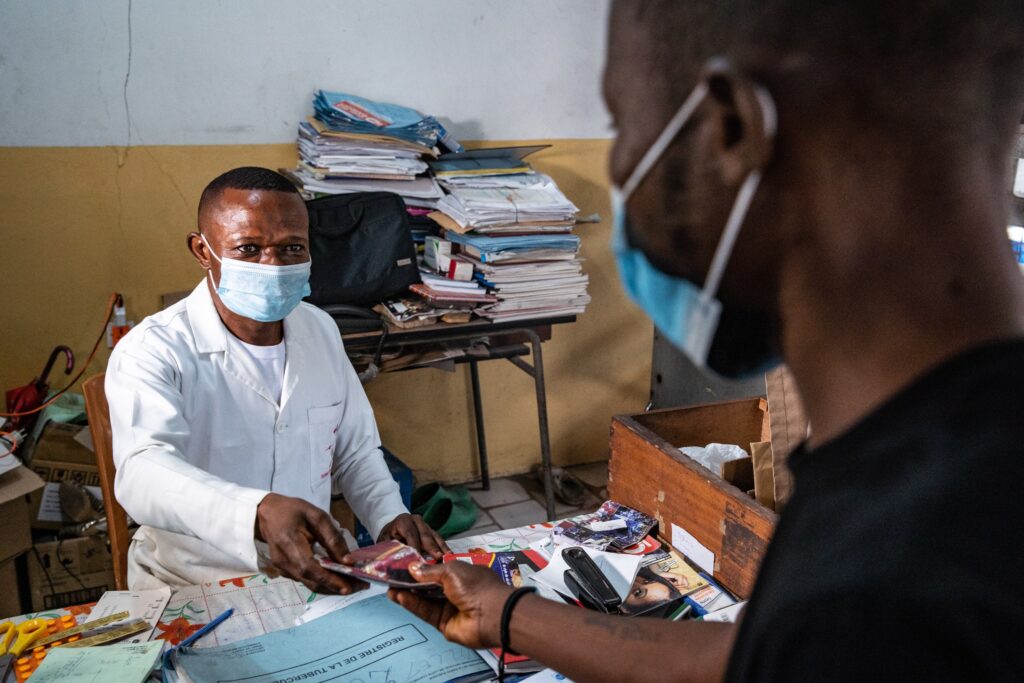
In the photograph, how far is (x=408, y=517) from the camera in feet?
5.73

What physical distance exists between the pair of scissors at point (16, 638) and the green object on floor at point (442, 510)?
6.25ft

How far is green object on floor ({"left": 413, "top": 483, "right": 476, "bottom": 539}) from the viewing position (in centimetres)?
325

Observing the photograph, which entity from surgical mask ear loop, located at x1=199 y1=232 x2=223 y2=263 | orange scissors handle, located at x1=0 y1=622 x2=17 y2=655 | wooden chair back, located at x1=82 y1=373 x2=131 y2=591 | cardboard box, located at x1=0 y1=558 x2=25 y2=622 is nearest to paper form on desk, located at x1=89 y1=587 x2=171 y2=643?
orange scissors handle, located at x1=0 y1=622 x2=17 y2=655

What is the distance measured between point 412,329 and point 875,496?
244cm

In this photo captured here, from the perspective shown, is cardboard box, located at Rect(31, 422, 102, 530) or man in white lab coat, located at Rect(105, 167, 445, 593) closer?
man in white lab coat, located at Rect(105, 167, 445, 593)

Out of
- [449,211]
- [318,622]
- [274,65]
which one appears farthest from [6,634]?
[274,65]

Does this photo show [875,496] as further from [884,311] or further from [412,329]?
[412,329]

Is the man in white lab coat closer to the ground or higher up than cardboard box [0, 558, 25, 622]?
higher up

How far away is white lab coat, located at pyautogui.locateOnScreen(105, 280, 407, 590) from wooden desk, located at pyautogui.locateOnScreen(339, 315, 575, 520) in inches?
24.9

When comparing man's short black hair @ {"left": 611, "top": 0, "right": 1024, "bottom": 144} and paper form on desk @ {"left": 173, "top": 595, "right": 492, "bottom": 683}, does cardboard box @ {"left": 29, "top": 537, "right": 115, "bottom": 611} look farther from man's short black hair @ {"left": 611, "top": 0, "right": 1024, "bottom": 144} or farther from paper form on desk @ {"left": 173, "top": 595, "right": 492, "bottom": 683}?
man's short black hair @ {"left": 611, "top": 0, "right": 1024, "bottom": 144}

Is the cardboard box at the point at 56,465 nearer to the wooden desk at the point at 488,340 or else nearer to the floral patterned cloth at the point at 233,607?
the wooden desk at the point at 488,340

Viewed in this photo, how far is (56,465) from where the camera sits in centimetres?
263

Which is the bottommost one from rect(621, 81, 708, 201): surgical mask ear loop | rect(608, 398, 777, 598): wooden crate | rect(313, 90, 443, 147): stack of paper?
rect(608, 398, 777, 598): wooden crate

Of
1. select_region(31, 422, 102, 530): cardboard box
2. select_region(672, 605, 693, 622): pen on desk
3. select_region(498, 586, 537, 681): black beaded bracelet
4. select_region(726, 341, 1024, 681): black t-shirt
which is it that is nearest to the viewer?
select_region(726, 341, 1024, 681): black t-shirt
